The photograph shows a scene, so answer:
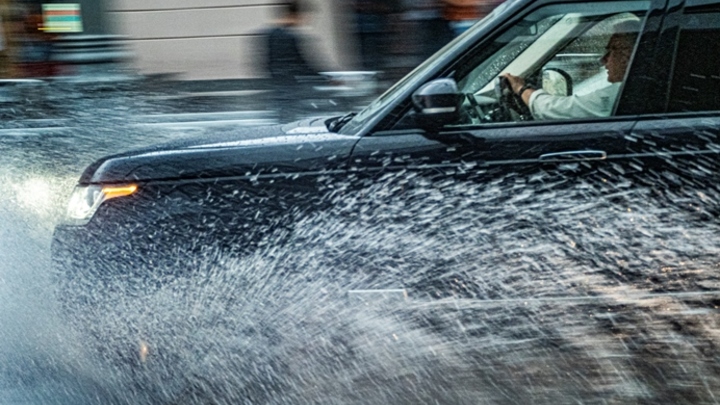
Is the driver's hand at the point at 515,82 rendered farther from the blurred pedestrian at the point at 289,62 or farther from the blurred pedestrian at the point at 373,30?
the blurred pedestrian at the point at 373,30

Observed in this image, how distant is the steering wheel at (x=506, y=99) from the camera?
13.7 ft

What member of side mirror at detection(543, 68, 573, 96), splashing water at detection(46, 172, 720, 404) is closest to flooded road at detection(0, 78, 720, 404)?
splashing water at detection(46, 172, 720, 404)

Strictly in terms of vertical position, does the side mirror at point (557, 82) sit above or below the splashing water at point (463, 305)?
above

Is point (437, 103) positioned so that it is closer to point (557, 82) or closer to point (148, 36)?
point (557, 82)

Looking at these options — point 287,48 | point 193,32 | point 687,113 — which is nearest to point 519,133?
point 687,113

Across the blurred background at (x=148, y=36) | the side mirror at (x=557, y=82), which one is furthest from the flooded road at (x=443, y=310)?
the blurred background at (x=148, y=36)

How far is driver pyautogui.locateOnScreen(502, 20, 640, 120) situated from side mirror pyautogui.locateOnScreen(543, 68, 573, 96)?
3 cm

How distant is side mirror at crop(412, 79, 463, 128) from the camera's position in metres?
3.95

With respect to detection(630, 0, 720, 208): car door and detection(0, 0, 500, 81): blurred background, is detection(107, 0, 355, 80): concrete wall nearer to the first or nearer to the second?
detection(0, 0, 500, 81): blurred background

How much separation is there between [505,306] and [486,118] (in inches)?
31.0

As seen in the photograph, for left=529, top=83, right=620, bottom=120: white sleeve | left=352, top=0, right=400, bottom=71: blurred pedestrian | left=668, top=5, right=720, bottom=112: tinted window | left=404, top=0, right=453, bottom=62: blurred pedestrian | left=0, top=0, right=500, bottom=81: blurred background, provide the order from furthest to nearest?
left=0, top=0, right=500, bottom=81: blurred background, left=352, top=0, right=400, bottom=71: blurred pedestrian, left=404, top=0, right=453, bottom=62: blurred pedestrian, left=529, top=83, right=620, bottom=120: white sleeve, left=668, top=5, right=720, bottom=112: tinted window

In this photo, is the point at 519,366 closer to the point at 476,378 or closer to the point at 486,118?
the point at 476,378

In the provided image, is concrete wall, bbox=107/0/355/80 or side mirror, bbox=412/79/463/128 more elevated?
side mirror, bbox=412/79/463/128

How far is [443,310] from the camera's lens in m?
3.96
